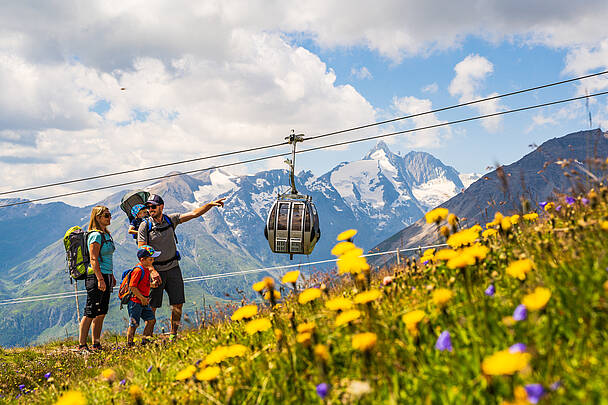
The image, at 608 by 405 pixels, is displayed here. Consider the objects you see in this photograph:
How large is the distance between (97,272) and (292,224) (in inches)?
228

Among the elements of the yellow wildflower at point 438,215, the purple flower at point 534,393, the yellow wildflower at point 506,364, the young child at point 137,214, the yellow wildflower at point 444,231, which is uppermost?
the young child at point 137,214

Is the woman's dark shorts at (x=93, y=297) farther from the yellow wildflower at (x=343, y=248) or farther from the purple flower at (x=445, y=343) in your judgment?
the purple flower at (x=445, y=343)

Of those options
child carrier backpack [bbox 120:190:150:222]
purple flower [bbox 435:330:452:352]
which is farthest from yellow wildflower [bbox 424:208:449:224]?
child carrier backpack [bbox 120:190:150:222]

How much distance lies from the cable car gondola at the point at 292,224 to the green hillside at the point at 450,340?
29.8 feet

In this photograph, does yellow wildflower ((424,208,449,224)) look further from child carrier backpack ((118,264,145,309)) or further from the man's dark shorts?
the man's dark shorts

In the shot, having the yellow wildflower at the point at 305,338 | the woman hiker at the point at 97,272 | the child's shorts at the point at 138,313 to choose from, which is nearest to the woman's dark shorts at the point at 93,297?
the woman hiker at the point at 97,272

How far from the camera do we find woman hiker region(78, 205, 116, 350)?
7.98 meters

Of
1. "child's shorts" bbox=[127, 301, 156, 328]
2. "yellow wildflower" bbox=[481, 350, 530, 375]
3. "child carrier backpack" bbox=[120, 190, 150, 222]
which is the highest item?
"child carrier backpack" bbox=[120, 190, 150, 222]

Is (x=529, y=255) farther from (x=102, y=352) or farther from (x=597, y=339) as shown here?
(x=102, y=352)

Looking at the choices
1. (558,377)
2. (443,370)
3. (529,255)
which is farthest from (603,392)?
(529,255)

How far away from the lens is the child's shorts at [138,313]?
7476 mm

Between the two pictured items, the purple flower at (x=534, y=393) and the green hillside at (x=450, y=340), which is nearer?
the purple flower at (x=534, y=393)

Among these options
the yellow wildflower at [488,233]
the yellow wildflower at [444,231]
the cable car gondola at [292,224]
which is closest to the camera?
the yellow wildflower at [444,231]

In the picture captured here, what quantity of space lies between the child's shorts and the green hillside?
14.3 ft
